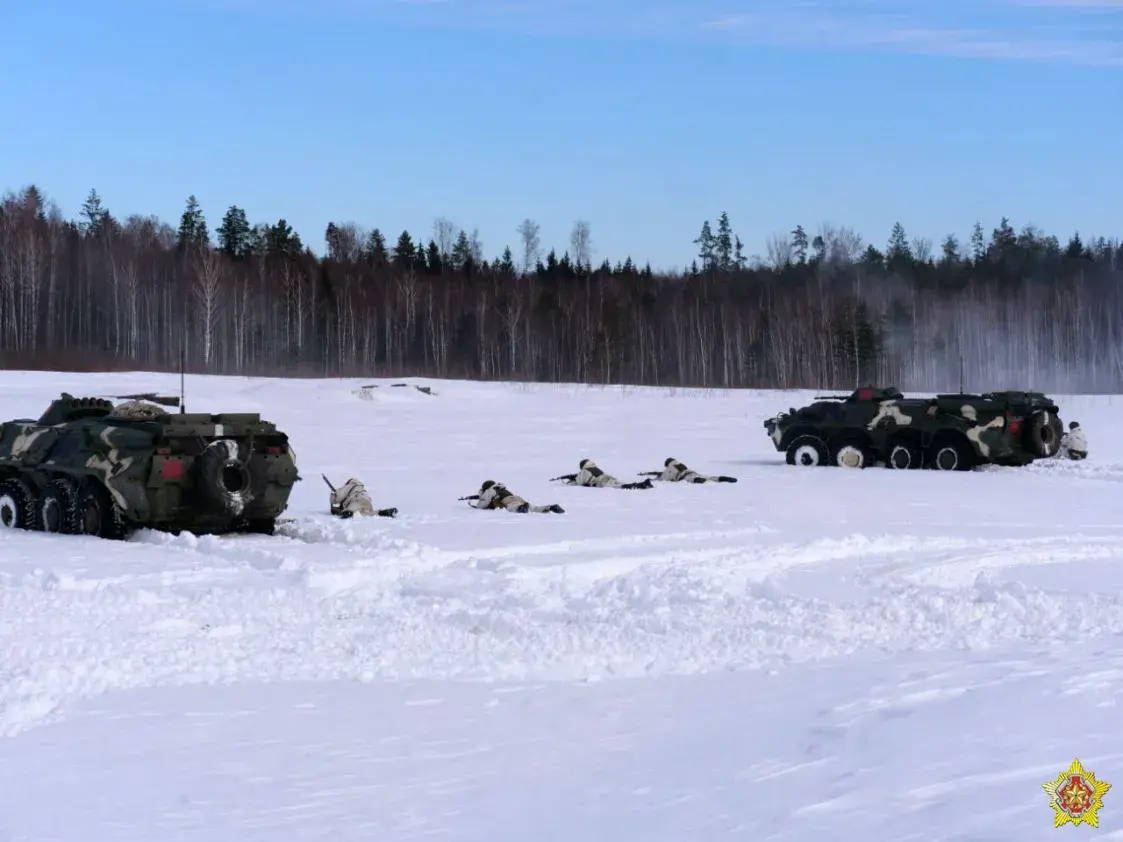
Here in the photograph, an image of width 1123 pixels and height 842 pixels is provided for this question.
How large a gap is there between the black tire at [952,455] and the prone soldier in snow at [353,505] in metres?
12.1

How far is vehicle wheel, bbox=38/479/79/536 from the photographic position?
14844 mm

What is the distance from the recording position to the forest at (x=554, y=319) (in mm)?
68000

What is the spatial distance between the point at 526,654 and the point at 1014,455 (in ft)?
58.7

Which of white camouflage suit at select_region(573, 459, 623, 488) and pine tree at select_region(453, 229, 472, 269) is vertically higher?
pine tree at select_region(453, 229, 472, 269)

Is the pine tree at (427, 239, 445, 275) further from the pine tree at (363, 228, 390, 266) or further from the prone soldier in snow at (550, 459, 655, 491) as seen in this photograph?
the prone soldier in snow at (550, 459, 655, 491)

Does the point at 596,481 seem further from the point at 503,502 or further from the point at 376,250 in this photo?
the point at 376,250

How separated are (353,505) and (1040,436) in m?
13.5

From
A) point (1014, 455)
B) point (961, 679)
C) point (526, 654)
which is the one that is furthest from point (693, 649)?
point (1014, 455)

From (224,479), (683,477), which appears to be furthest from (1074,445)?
(224,479)

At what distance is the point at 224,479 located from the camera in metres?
14.5

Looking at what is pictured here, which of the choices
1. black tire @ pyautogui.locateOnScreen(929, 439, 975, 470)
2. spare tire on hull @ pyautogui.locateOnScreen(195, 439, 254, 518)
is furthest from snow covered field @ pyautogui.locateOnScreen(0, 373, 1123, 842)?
black tire @ pyautogui.locateOnScreen(929, 439, 975, 470)

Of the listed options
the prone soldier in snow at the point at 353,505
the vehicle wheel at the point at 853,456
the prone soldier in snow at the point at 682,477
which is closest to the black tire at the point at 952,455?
the vehicle wheel at the point at 853,456

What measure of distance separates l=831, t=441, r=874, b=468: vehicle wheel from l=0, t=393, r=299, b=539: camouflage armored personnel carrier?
13291 mm

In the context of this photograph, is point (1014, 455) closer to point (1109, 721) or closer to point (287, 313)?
point (1109, 721)
